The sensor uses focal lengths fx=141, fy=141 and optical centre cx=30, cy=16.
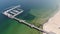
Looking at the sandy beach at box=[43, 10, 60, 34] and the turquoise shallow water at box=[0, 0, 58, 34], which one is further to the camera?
the turquoise shallow water at box=[0, 0, 58, 34]

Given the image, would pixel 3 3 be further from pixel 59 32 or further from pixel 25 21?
pixel 59 32

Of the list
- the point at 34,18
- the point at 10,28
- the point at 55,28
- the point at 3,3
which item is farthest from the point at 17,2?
the point at 55,28

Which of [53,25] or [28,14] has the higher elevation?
[28,14]

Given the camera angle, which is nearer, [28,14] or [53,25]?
[53,25]

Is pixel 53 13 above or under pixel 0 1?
under
